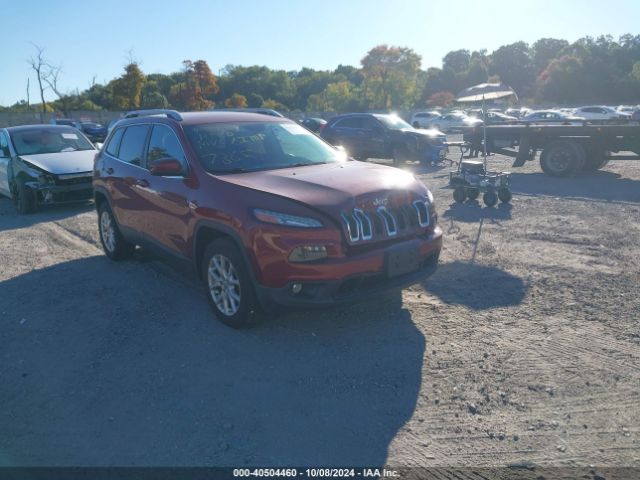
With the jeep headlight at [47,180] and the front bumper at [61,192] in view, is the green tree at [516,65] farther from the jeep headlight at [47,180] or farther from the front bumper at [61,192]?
the jeep headlight at [47,180]

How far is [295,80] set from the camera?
8769 centimetres

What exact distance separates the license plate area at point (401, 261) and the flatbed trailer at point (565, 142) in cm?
934

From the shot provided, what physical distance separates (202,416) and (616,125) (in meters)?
13.1

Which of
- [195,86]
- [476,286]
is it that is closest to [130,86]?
[195,86]

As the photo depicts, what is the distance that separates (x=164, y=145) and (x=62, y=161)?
20.0 feet

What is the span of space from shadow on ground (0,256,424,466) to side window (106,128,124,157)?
2.02 m

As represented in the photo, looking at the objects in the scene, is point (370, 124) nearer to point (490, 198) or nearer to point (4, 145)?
point (490, 198)

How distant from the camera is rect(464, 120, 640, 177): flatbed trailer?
12.9 metres

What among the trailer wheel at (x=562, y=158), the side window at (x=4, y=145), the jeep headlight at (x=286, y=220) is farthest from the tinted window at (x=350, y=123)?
the jeep headlight at (x=286, y=220)

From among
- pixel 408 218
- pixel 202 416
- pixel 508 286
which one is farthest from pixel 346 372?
pixel 508 286

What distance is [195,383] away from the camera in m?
3.84

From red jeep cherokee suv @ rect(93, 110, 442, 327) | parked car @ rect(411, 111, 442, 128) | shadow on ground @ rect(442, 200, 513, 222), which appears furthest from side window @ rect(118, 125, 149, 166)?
parked car @ rect(411, 111, 442, 128)

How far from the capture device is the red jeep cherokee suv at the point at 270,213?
4.08m

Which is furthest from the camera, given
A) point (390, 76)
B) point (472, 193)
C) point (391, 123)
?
point (390, 76)
